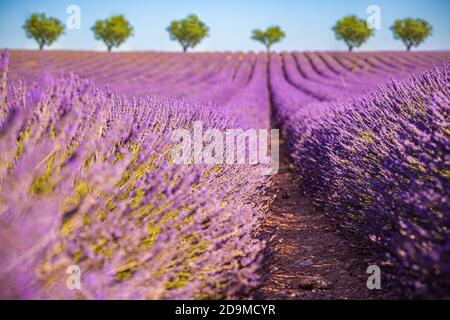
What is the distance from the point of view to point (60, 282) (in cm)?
154

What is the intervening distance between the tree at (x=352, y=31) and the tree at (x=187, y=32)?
15251mm

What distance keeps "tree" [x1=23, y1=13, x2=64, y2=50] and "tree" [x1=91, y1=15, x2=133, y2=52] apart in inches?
150

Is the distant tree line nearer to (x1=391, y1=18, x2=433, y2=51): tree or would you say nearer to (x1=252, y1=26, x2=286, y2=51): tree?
(x1=391, y1=18, x2=433, y2=51): tree

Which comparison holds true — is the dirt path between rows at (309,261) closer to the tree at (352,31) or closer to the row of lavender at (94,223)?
the row of lavender at (94,223)

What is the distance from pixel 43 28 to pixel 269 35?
2623cm

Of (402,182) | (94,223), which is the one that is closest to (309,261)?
(402,182)

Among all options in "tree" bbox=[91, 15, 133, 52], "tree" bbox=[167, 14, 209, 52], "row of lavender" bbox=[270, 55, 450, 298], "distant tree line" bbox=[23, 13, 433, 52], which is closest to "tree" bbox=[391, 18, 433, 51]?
"distant tree line" bbox=[23, 13, 433, 52]

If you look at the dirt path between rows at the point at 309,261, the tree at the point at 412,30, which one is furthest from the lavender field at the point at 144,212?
the tree at the point at 412,30

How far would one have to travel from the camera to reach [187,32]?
49.9m

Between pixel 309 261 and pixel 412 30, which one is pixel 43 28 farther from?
pixel 309 261

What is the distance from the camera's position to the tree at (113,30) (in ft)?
153

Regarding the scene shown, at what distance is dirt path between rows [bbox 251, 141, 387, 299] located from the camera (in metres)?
2.40

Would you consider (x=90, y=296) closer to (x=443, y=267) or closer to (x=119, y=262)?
(x=119, y=262)
